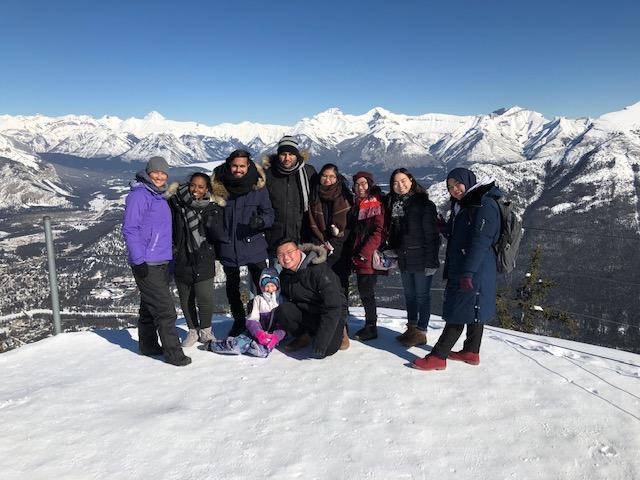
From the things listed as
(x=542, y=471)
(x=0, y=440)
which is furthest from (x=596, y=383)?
(x=0, y=440)

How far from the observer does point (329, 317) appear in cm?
537

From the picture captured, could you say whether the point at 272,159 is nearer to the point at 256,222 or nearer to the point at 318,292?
the point at 256,222

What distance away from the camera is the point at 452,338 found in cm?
512

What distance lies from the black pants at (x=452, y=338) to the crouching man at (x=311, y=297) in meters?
1.24

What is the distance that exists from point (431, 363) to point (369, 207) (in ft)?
6.91

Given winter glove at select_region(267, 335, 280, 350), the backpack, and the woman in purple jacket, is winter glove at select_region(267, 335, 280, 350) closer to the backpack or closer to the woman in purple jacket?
the woman in purple jacket

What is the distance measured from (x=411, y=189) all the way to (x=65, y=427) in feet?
14.8

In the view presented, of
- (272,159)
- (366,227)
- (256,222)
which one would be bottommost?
(366,227)

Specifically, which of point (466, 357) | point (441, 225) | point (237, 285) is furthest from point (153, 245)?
point (466, 357)

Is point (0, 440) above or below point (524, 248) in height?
above

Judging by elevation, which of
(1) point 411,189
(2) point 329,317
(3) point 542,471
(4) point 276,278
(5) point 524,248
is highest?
(1) point 411,189

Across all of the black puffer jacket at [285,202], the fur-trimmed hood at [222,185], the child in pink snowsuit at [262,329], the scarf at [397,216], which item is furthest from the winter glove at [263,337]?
the scarf at [397,216]

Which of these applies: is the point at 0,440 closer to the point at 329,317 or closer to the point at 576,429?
the point at 329,317

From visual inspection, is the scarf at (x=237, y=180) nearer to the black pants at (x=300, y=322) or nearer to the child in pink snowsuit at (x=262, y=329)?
the child in pink snowsuit at (x=262, y=329)
